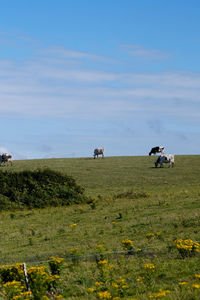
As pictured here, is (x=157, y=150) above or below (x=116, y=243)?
above

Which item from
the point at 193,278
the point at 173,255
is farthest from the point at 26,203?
the point at 193,278

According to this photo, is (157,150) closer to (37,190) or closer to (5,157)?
(5,157)

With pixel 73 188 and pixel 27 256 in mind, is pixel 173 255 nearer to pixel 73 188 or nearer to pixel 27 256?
pixel 27 256

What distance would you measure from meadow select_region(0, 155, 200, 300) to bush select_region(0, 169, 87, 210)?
1.50 m

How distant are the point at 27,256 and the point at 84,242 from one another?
2716mm

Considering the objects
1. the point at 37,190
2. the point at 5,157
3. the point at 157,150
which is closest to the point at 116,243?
the point at 37,190

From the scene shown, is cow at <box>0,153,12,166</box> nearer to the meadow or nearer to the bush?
the meadow

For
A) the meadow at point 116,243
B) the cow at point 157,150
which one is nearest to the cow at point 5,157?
the meadow at point 116,243

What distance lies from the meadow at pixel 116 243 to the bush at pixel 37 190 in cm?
150

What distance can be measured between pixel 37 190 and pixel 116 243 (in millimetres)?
19134

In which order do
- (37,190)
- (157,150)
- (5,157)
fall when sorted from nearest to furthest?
(37,190) → (5,157) → (157,150)

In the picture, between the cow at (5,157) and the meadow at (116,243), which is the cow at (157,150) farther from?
the meadow at (116,243)

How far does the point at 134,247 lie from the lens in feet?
57.2

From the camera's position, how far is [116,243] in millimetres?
18828
